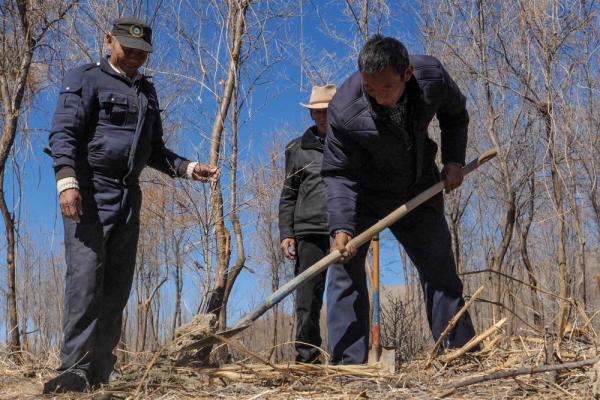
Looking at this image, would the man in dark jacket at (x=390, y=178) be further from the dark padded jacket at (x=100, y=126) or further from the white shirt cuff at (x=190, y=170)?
the dark padded jacket at (x=100, y=126)

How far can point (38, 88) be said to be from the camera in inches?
251

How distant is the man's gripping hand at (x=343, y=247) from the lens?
10.1 ft

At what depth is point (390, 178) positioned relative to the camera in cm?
341

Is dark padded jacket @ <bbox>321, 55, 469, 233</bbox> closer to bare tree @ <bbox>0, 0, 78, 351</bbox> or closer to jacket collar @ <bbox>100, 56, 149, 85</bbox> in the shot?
jacket collar @ <bbox>100, 56, 149, 85</bbox>

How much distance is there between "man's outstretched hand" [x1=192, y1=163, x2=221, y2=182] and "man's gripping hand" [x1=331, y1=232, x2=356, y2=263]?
0.83 meters

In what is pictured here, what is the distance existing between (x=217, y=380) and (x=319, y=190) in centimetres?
161

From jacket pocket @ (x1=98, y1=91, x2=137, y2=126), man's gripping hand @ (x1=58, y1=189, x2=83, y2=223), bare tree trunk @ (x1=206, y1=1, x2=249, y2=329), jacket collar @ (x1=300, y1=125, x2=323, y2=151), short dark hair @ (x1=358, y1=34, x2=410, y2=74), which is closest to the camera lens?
short dark hair @ (x1=358, y1=34, x2=410, y2=74)

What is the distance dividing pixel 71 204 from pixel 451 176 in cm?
189

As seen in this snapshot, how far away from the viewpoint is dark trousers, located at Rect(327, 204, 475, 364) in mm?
3359

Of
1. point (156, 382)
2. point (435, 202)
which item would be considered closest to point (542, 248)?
point (435, 202)

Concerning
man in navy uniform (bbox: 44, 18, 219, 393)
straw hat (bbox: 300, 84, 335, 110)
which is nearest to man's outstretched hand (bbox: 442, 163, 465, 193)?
straw hat (bbox: 300, 84, 335, 110)

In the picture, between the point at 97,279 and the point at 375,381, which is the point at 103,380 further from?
the point at 375,381

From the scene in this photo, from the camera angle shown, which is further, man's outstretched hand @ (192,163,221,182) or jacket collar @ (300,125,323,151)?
jacket collar @ (300,125,323,151)

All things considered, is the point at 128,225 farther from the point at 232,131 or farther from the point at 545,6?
the point at 545,6
